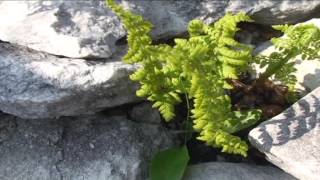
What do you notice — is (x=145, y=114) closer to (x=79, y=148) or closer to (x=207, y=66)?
(x=79, y=148)

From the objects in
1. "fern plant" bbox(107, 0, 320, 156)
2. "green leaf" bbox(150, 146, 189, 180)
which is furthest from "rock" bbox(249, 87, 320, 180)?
"green leaf" bbox(150, 146, 189, 180)

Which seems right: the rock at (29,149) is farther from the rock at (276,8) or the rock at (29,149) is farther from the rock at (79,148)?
the rock at (276,8)

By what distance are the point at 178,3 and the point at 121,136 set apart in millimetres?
1061

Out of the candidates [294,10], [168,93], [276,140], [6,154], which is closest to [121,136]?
[168,93]

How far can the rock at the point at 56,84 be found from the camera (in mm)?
2938

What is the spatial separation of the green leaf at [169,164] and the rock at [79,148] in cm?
12

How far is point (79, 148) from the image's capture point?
10.7 ft

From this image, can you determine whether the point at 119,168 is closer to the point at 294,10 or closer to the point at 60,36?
the point at 60,36

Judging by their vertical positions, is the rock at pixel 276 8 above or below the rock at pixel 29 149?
above

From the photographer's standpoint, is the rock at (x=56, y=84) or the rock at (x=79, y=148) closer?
the rock at (x=56, y=84)

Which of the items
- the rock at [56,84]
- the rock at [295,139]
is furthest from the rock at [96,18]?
the rock at [295,139]

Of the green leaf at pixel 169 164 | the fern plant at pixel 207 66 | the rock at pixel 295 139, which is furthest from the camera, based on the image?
the green leaf at pixel 169 164

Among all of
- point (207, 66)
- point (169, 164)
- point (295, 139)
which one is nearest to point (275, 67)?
point (295, 139)

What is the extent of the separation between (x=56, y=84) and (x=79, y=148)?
0.50 metres
